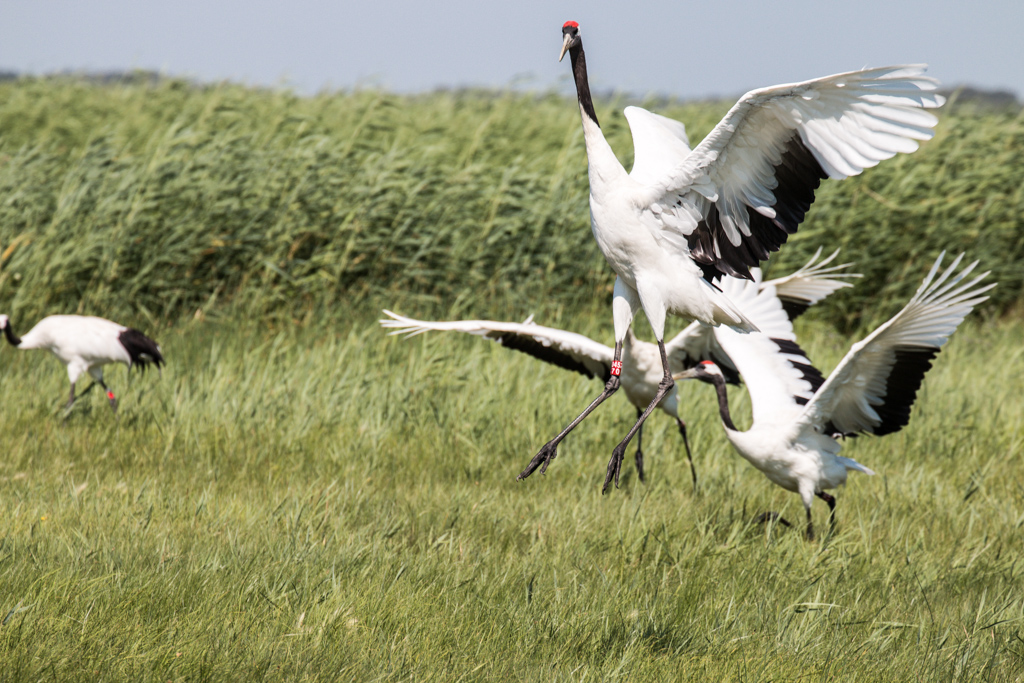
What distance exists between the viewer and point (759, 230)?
4.11m

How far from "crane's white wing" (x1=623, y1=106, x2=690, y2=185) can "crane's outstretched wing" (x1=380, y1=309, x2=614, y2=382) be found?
121 cm

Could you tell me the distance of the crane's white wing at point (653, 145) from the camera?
4.49 m

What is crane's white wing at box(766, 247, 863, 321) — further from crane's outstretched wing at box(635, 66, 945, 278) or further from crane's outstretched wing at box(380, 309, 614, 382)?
crane's outstretched wing at box(635, 66, 945, 278)

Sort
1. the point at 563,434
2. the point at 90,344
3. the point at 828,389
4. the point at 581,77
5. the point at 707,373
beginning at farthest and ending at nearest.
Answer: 1. the point at 90,344
2. the point at 707,373
3. the point at 828,389
4. the point at 563,434
5. the point at 581,77

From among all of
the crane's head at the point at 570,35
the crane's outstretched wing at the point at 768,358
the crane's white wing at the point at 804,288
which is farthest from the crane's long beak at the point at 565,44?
the crane's white wing at the point at 804,288

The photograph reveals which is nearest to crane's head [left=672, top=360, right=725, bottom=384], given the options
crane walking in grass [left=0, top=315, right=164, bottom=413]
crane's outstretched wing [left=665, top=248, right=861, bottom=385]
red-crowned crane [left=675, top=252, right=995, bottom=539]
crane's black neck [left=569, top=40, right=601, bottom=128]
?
red-crowned crane [left=675, top=252, right=995, bottom=539]

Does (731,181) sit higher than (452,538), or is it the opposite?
(731,181)

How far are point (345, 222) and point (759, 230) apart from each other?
198 inches

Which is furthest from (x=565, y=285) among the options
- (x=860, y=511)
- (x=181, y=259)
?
(x=860, y=511)

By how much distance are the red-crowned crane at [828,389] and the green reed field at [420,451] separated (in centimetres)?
37

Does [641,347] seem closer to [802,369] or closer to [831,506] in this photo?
[802,369]

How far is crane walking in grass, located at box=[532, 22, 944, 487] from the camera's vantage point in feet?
11.3

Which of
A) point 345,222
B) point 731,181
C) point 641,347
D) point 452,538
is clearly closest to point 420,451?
point 452,538

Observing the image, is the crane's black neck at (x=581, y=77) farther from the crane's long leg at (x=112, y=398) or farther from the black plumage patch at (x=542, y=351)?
the crane's long leg at (x=112, y=398)
